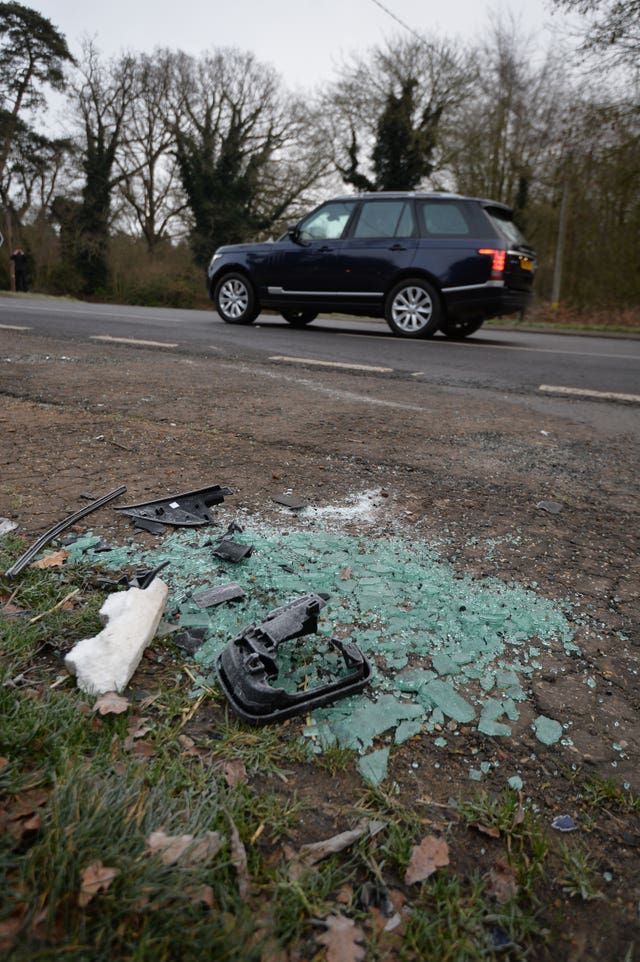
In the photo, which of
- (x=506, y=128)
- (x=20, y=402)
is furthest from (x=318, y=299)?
(x=506, y=128)

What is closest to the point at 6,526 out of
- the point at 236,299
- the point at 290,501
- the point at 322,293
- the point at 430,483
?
the point at 290,501

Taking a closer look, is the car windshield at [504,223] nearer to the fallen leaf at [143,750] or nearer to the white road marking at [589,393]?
the white road marking at [589,393]

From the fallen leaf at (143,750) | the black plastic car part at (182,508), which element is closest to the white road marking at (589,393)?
the black plastic car part at (182,508)

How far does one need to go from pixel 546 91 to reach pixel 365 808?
2868cm

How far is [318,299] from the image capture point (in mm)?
10000

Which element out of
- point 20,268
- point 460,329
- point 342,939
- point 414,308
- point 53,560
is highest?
point 20,268

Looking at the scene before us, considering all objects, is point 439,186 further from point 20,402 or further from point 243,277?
point 20,402

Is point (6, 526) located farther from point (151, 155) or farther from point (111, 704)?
point (151, 155)

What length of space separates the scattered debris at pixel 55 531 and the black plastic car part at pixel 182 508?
0.10 metres

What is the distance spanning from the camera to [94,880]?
103 centimetres

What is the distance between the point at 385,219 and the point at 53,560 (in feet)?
28.7

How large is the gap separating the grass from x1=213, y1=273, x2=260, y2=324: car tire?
9584mm

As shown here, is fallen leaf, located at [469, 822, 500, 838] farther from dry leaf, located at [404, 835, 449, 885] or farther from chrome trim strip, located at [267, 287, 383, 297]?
chrome trim strip, located at [267, 287, 383, 297]

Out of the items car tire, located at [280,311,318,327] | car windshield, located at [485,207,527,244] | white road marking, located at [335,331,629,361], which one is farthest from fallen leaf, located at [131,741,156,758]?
car tire, located at [280,311,318,327]
